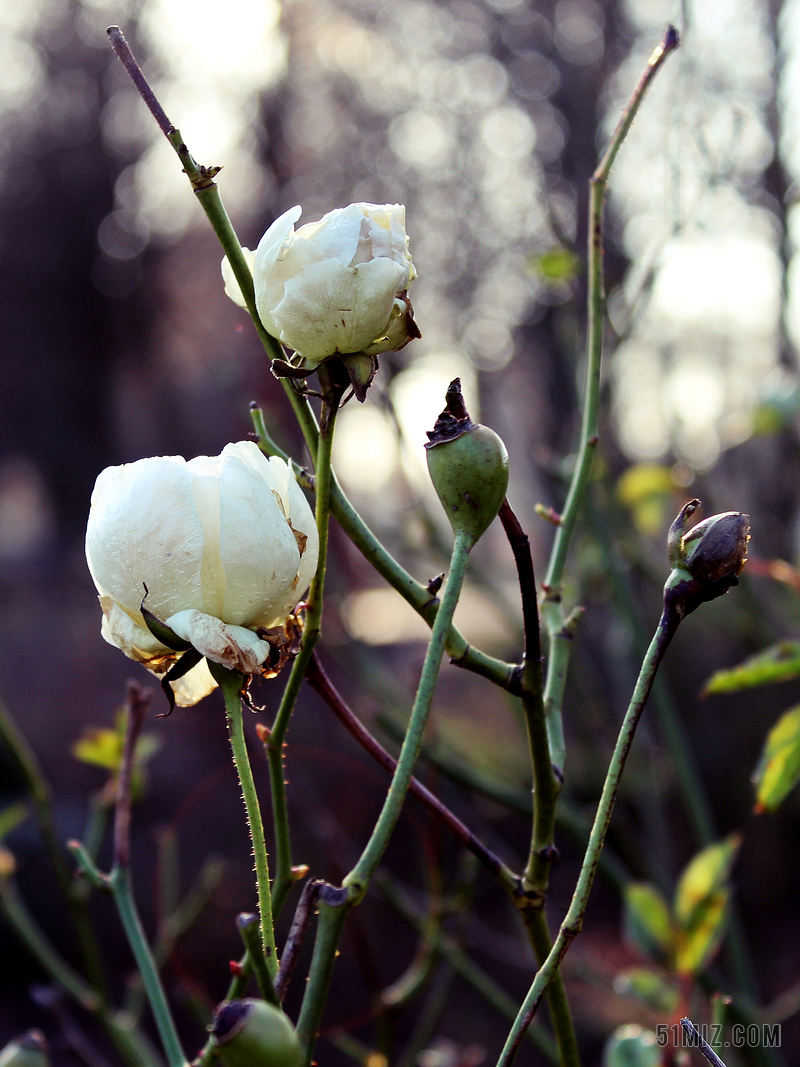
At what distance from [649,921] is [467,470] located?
0.56 metres

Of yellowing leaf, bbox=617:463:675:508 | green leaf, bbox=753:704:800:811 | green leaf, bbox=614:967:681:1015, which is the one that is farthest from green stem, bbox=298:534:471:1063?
yellowing leaf, bbox=617:463:675:508

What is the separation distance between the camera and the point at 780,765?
621 mm

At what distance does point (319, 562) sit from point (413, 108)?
150 inches

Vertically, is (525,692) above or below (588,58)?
below

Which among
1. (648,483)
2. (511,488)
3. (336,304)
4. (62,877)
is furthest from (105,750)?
(511,488)

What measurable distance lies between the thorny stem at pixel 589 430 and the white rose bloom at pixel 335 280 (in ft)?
0.57

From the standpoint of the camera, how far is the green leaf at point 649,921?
72 cm

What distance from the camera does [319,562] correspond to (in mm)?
325

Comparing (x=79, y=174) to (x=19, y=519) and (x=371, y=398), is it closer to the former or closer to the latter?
(x=19, y=519)

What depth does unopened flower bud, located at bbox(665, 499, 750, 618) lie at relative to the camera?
296 millimetres

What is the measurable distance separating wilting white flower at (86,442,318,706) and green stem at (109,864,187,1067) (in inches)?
8.5

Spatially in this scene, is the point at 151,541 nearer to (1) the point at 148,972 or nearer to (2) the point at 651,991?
(1) the point at 148,972

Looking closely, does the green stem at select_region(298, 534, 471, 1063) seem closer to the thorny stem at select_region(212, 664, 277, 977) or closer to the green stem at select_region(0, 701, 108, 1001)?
the thorny stem at select_region(212, 664, 277, 977)

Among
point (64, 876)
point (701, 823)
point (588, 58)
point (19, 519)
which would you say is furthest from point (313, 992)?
point (19, 519)
